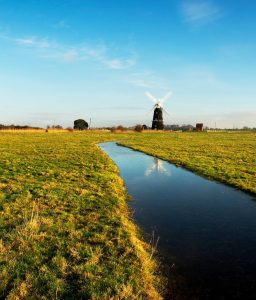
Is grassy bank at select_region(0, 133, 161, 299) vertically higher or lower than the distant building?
lower

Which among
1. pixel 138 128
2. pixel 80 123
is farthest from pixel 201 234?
pixel 80 123

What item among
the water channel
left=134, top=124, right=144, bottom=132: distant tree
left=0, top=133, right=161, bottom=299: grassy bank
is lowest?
the water channel

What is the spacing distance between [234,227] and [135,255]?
15.6ft

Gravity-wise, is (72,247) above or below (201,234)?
above

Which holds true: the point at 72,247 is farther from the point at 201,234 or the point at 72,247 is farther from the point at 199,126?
the point at 199,126

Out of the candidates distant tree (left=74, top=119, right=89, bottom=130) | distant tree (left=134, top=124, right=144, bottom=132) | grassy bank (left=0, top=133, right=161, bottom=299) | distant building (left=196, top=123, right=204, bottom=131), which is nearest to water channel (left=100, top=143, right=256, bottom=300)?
grassy bank (left=0, top=133, right=161, bottom=299)

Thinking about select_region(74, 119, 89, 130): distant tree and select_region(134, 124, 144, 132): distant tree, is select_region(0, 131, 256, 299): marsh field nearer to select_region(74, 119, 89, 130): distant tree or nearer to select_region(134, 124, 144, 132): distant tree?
select_region(134, 124, 144, 132): distant tree

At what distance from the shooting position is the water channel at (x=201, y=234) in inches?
306

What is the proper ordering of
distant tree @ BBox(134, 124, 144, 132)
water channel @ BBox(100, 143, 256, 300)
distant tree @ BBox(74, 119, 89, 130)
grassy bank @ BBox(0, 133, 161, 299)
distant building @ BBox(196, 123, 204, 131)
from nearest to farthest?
grassy bank @ BBox(0, 133, 161, 299) < water channel @ BBox(100, 143, 256, 300) < distant tree @ BBox(134, 124, 144, 132) < distant building @ BBox(196, 123, 204, 131) < distant tree @ BBox(74, 119, 89, 130)

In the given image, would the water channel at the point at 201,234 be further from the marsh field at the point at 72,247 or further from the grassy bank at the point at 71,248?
the grassy bank at the point at 71,248

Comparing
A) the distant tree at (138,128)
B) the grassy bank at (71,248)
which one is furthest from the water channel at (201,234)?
the distant tree at (138,128)

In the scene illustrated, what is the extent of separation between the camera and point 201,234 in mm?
11031

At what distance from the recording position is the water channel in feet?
25.5

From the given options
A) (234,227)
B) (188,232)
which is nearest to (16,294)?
(188,232)
